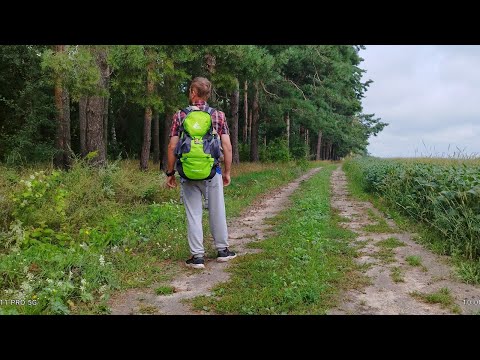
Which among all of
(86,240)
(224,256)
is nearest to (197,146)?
(224,256)

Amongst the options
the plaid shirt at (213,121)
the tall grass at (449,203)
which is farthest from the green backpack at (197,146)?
the tall grass at (449,203)

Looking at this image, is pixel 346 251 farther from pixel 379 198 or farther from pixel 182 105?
pixel 182 105

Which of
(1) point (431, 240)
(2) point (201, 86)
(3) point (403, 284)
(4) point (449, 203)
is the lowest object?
(3) point (403, 284)

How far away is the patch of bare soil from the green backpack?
2.05 m

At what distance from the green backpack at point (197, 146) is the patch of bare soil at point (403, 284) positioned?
2.05m

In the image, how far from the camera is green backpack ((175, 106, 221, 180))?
4625 millimetres

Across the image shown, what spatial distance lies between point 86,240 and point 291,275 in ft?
10.2

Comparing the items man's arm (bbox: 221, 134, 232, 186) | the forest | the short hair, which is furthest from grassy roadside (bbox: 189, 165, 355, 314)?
the forest

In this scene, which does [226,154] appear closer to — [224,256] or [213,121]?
[213,121]

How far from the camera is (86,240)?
→ 581cm

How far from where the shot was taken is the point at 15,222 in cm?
574

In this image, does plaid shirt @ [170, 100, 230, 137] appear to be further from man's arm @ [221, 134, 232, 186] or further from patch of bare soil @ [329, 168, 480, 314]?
patch of bare soil @ [329, 168, 480, 314]

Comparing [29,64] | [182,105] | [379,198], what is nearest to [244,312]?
[379,198]

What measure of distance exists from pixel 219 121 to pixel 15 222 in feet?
10.7
